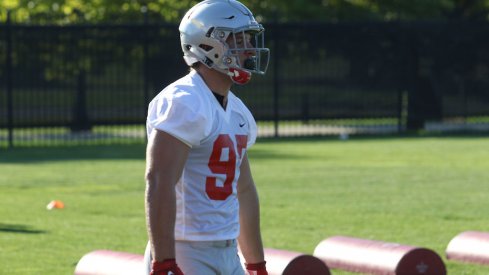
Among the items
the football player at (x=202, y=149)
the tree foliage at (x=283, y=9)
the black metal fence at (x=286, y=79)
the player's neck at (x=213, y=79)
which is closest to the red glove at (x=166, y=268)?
the football player at (x=202, y=149)

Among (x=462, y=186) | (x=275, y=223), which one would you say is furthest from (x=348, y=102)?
(x=275, y=223)

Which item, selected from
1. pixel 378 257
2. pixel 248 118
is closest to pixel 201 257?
pixel 248 118

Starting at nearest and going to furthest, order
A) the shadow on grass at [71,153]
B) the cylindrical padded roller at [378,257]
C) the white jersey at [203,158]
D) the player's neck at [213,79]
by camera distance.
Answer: the white jersey at [203,158]
the player's neck at [213,79]
the cylindrical padded roller at [378,257]
the shadow on grass at [71,153]

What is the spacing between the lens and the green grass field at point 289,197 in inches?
443

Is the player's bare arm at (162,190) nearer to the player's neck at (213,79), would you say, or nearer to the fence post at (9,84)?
the player's neck at (213,79)

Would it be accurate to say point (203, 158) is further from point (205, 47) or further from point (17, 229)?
point (17, 229)

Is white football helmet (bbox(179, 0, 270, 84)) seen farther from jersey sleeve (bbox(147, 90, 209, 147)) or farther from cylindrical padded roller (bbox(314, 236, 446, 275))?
cylindrical padded roller (bbox(314, 236, 446, 275))

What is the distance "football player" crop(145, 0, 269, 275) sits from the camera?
191 inches

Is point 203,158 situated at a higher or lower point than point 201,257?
higher

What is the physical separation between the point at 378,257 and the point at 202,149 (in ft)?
14.7

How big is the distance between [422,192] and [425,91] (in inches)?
508

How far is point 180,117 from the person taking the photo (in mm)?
4871

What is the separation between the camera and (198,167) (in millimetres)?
5113

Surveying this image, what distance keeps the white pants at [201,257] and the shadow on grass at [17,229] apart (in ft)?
23.2
